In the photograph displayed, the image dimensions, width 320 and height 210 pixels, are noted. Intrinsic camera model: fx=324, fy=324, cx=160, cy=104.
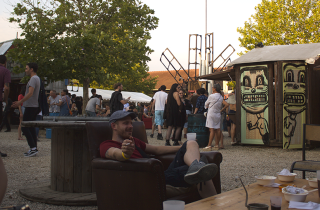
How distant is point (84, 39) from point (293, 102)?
37.4ft

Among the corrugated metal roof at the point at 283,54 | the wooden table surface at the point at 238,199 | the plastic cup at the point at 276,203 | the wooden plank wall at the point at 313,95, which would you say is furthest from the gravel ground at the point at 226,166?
the corrugated metal roof at the point at 283,54

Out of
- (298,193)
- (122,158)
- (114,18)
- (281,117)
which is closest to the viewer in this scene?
(298,193)

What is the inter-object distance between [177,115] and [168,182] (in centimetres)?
632

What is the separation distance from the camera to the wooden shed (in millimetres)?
9562

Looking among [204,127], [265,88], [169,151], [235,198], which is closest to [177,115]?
[204,127]

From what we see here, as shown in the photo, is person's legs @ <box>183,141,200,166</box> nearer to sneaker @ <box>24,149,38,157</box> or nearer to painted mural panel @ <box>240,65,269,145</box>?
sneaker @ <box>24,149,38,157</box>

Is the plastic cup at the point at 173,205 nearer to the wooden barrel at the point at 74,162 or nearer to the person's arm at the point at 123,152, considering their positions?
the person's arm at the point at 123,152

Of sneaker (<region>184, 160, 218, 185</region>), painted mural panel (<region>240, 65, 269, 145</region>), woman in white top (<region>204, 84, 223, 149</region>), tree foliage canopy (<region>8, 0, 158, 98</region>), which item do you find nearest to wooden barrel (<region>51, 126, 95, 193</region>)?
sneaker (<region>184, 160, 218, 185</region>)

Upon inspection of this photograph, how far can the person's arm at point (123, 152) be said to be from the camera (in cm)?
299

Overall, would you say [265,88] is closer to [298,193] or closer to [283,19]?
[298,193]

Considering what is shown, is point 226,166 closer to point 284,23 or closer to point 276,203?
point 276,203

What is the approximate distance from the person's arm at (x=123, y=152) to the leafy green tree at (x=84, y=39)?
14.3 metres

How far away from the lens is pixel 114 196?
125 inches

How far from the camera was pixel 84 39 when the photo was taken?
1706cm
